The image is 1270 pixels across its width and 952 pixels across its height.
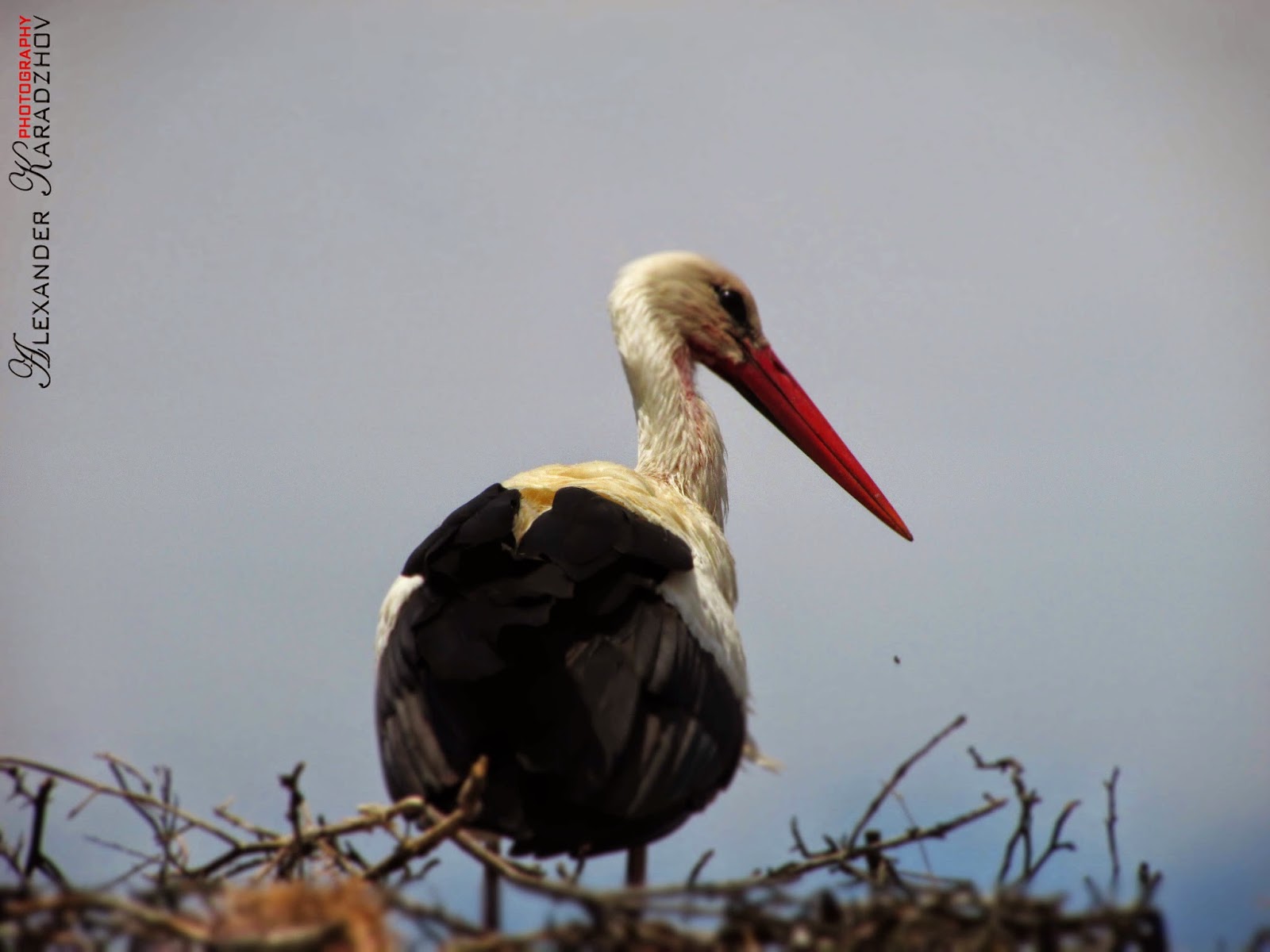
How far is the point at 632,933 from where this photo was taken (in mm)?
1961

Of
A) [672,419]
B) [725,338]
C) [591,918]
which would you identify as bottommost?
[591,918]

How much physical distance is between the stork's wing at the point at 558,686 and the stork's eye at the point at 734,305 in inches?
61.2

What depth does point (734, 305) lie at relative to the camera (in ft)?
15.3

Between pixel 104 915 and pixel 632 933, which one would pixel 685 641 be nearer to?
pixel 632 933

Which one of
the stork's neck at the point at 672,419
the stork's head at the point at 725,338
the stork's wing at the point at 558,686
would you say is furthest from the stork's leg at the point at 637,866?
the stork's head at the point at 725,338

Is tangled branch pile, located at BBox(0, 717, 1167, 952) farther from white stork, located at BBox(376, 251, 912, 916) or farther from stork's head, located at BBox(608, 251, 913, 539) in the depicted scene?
stork's head, located at BBox(608, 251, 913, 539)

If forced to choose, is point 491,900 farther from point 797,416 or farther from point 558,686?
point 797,416

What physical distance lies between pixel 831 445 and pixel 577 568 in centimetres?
187

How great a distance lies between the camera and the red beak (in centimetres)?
466

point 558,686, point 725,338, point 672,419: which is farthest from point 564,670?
point 725,338

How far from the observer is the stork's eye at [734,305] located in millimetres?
4641

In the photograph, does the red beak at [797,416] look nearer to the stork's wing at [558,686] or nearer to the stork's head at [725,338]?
the stork's head at [725,338]

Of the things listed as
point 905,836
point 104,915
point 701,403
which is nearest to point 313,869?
point 104,915

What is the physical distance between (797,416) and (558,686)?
6.82 feet
